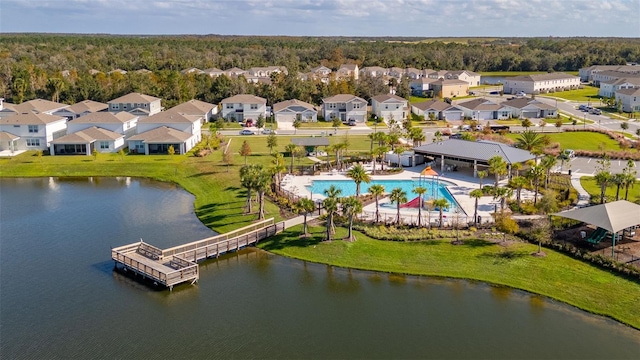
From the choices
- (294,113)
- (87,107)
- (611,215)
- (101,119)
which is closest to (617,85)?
(294,113)

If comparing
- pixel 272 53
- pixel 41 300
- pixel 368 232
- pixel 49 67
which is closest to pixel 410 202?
pixel 368 232

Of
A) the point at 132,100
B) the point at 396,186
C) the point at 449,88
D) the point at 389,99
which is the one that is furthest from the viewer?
the point at 449,88

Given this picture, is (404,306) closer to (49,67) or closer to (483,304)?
(483,304)

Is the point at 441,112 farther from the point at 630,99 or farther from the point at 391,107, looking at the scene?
the point at 630,99

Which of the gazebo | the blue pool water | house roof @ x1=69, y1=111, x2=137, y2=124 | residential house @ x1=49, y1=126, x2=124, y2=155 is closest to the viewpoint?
the gazebo

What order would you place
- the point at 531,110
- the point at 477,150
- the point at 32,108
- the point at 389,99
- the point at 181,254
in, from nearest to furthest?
the point at 181,254 → the point at 477,150 → the point at 32,108 → the point at 389,99 → the point at 531,110

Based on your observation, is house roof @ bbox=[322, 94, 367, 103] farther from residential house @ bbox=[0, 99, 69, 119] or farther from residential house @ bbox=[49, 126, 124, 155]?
residential house @ bbox=[0, 99, 69, 119]

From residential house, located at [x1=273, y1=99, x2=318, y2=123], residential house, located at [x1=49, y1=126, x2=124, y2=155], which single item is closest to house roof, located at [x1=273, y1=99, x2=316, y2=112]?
residential house, located at [x1=273, y1=99, x2=318, y2=123]
